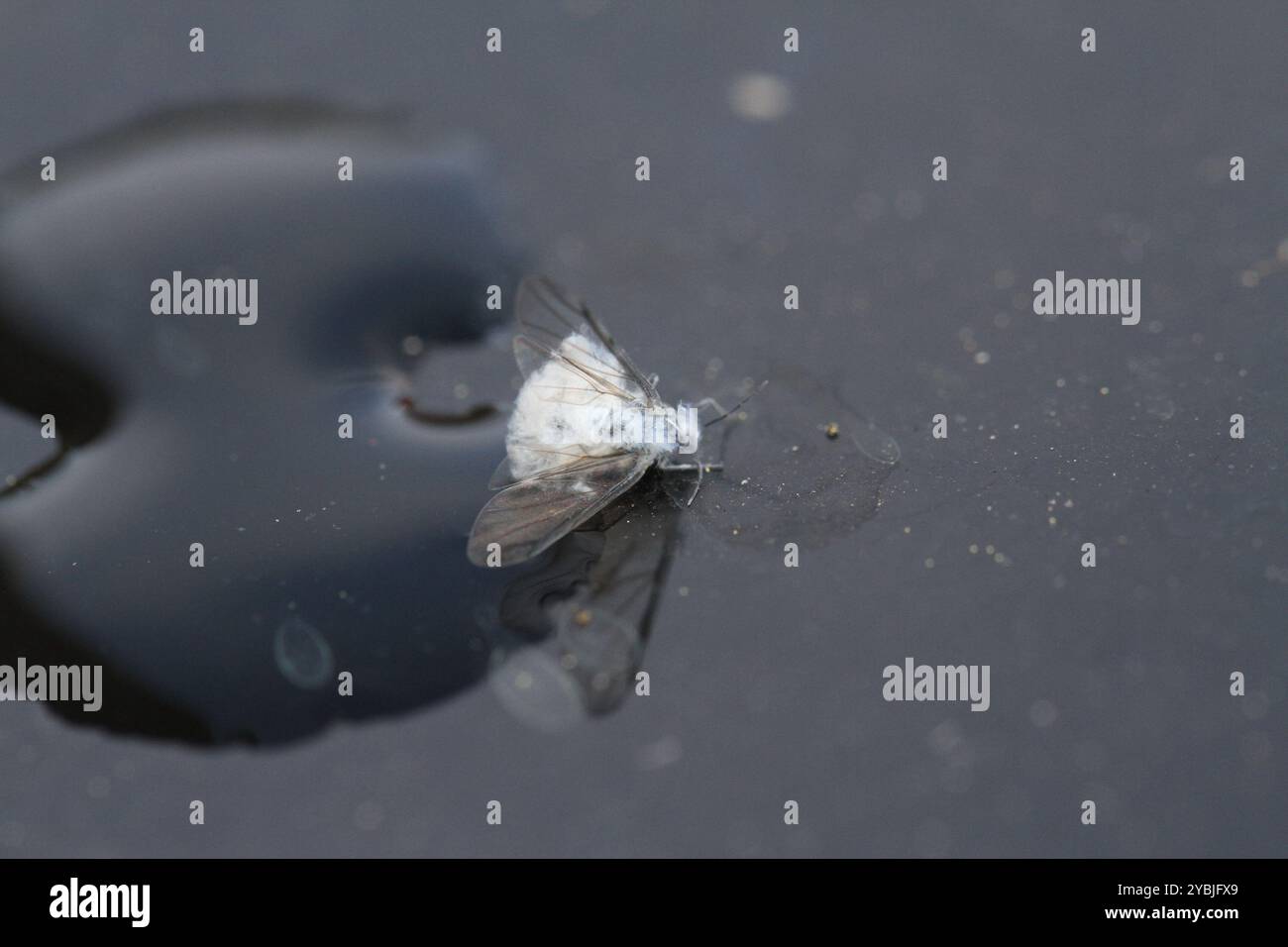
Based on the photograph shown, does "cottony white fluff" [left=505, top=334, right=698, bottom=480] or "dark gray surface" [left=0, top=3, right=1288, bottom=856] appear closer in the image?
"dark gray surface" [left=0, top=3, right=1288, bottom=856]

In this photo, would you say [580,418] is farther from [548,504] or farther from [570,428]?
[548,504]

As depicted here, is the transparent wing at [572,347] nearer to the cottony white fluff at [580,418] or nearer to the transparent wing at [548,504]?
the cottony white fluff at [580,418]

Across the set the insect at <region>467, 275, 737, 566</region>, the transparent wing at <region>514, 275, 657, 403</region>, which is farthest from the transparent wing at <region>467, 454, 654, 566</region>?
the transparent wing at <region>514, 275, 657, 403</region>

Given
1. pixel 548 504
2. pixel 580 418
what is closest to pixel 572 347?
pixel 580 418

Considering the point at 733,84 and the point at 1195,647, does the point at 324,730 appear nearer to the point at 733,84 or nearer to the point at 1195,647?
the point at 1195,647

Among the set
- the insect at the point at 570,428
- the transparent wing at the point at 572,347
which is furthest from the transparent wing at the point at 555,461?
the transparent wing at the point at 572,347

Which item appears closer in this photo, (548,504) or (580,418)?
(548,504)

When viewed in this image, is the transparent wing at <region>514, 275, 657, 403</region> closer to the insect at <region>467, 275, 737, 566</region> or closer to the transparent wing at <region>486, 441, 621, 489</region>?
the insect at <region>467, 275, 737, 566</region>

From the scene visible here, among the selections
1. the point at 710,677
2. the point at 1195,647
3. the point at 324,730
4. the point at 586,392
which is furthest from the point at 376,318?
the point at 1195,647
